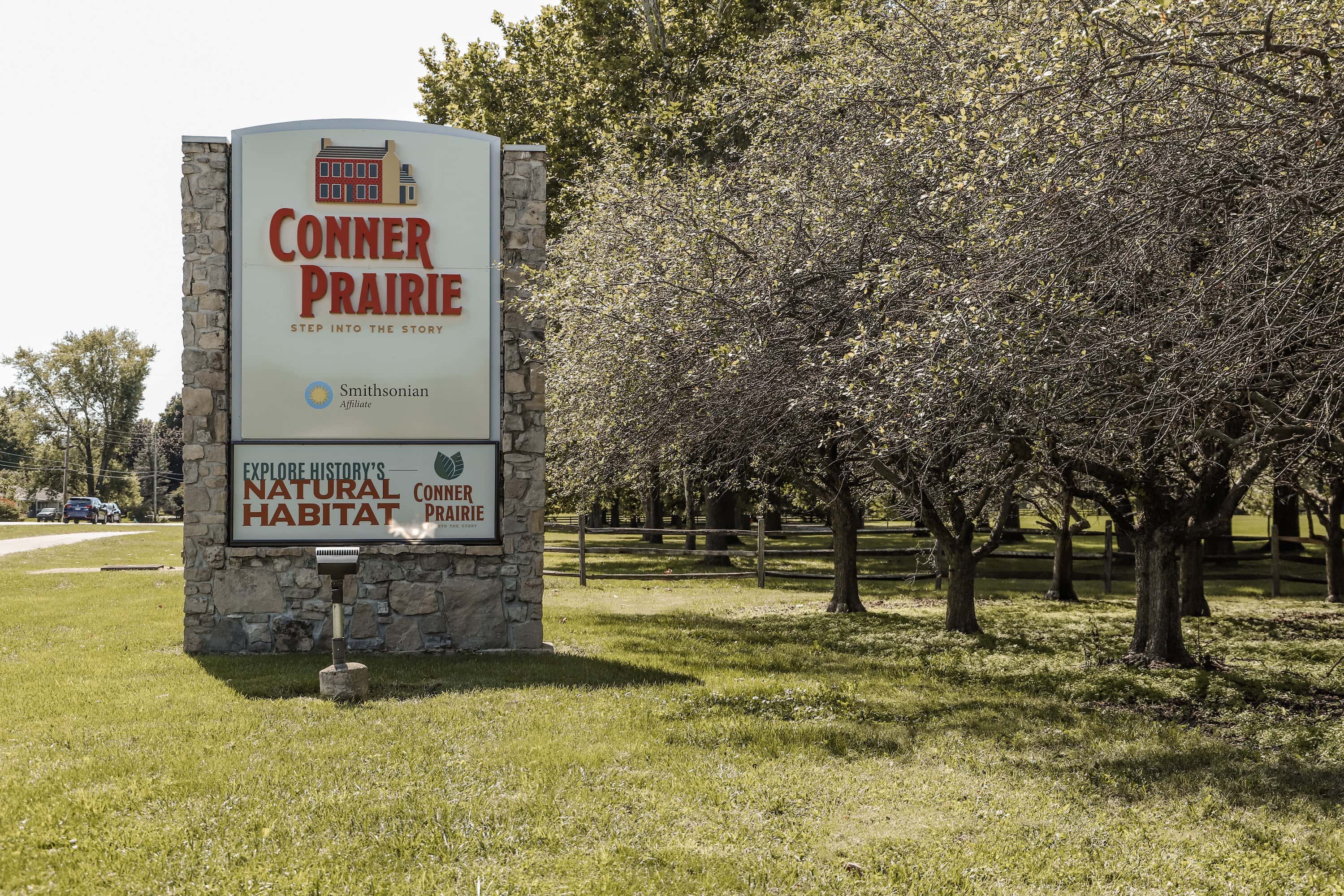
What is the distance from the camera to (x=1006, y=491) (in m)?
12.7

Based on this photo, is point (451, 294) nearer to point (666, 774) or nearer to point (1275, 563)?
point (666, 774)

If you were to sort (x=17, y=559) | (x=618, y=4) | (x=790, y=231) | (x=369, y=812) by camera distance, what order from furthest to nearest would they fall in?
(x=17, y=559)
(x=618, y=4)
(x=790, y=231)
(x=369, y=812)

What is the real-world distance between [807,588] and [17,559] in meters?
17.8

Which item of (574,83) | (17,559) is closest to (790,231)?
(574,83)

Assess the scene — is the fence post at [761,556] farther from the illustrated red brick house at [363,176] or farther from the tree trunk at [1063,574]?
the illustrated red brick house at [363,176]

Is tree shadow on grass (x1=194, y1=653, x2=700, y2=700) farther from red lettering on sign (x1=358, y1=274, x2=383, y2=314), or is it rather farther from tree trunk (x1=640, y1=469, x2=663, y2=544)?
tree trunk (x1=640, y1=469, x2=663, y2=544)

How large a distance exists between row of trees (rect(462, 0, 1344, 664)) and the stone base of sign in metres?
1.03

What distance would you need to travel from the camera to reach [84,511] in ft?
209

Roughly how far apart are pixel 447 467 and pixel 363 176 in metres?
2.96

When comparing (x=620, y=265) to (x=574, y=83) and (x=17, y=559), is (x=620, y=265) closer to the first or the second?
(x=574, y=83)

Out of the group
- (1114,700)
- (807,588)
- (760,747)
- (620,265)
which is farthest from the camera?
(807,588)

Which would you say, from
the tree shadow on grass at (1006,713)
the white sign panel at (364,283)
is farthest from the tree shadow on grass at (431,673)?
the white sign panel at (364,283)

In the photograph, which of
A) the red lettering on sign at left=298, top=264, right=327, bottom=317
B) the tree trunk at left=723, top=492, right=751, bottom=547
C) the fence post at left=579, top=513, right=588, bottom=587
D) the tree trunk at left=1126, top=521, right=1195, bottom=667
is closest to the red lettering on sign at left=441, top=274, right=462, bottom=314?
the red lettering on sign at left=298, top=264, right=327, bottom=317

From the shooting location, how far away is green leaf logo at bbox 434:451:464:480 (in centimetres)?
1058
